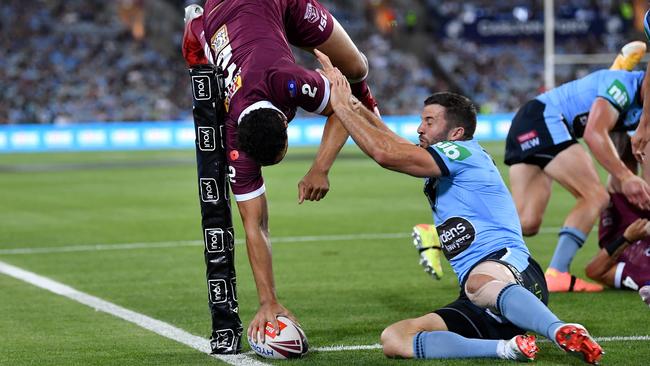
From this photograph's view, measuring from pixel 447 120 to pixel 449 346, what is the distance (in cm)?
129

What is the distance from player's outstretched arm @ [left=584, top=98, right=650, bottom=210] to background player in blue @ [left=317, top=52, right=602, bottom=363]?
1976 millimetres

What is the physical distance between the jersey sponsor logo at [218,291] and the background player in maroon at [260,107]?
0.70 ft

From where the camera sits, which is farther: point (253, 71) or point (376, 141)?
point (253, 71)

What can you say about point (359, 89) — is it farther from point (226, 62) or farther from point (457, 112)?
point (457, 112)

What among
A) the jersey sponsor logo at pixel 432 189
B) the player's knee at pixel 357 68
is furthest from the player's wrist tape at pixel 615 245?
the jersey sponsor logo at pixel 432 189

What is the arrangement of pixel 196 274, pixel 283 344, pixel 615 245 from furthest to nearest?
pixel 196 274
pixel 615 245
pixel 283 344

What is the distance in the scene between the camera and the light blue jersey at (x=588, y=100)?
29.7 ft

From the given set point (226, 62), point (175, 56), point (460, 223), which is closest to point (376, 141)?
point (460, 223)

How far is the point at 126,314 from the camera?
8.39m

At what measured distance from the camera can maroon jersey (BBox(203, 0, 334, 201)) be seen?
21.9 feet

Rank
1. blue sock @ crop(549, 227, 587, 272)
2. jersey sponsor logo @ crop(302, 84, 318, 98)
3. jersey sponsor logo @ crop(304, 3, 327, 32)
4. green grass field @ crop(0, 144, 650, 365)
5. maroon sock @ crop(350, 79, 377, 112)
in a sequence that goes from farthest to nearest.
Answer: blue sock @ crop(549, 227, 587, 272), maroon sock @ crop(350, 79, 377, 112), jersey sponsor logo @ crop(304, 3, 327, 32), green grass field @ crop(0, 144, 650, 365), jersey sponsor logo @ crop(302, 84, 318, 98)

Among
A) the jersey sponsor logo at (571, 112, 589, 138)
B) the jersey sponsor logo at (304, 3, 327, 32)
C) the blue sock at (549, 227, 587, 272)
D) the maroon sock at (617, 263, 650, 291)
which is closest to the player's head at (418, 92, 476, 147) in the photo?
the jersey sponsor logo at (304, 3, 327, 32)

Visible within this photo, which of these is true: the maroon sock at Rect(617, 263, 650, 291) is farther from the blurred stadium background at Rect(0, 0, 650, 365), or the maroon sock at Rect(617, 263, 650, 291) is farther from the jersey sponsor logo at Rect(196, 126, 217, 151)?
the jersey sponsor logo at Rect(196, 126, 217, 151)

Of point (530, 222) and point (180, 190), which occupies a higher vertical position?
point (530, 222)
